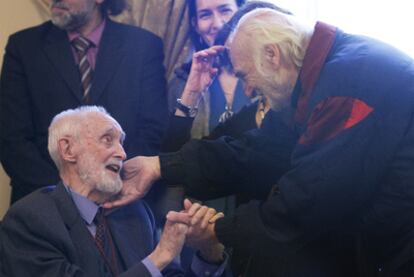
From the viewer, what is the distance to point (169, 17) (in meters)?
3.07

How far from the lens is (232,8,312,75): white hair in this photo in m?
1.79

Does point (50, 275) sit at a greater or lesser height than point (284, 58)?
lesser

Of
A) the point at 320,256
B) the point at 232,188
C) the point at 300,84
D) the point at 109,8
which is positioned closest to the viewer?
the point at 300,84

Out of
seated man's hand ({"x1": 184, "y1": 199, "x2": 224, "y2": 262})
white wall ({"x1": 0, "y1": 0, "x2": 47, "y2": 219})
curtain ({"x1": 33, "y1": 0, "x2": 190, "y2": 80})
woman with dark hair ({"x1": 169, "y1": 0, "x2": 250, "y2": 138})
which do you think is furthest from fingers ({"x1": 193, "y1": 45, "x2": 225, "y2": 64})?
white wall ({"x1": 0, "y1": 0, "x2": 47, "y2": 219})

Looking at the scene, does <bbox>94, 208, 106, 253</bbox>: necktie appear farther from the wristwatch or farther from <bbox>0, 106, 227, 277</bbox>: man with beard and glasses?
the wristwatch

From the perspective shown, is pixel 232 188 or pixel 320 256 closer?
pixel 320 256

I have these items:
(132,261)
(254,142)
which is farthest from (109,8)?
(132,261)

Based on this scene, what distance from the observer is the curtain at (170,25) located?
3.03 m

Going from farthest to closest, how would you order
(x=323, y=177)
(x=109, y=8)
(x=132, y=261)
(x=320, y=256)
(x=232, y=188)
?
(x=109, y=8) < (x=232, y=188) < (x=132, y=261) < (x=320, y=256) < (x=323, y=177)

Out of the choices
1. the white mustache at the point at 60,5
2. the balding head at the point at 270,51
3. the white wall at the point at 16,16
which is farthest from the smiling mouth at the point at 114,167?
the white wall at the point at 16,16

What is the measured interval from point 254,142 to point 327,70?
0.57 meters

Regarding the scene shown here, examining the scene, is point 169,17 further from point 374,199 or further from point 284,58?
point 374,199

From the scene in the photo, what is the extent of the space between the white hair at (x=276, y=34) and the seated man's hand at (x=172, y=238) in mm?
497

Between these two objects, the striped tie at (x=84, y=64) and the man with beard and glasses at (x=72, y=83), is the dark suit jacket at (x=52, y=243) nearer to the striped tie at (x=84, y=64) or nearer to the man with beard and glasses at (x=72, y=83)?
the man with beard and glasses at (x=72, y=83)
